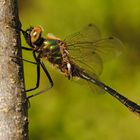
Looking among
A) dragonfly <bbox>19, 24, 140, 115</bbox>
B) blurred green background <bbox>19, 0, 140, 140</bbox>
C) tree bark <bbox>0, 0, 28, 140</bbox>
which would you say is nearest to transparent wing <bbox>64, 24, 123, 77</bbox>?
dragonfly <bbox>19, 24, 140, 115</bbox>

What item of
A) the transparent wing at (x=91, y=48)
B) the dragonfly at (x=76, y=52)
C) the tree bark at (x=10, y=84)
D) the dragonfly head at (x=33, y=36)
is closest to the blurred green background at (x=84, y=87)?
the dragonfly at (x=76, y=52)

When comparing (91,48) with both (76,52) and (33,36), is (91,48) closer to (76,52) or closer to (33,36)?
(76,52)

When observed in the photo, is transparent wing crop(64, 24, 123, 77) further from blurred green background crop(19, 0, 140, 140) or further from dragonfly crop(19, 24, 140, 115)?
blurred green background crop(19, 0, 140, 140)

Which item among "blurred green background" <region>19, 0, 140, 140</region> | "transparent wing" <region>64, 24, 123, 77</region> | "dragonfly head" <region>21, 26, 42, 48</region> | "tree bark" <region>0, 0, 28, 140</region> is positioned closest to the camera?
"tree bark" <region>0, 0, 28, 140</region>

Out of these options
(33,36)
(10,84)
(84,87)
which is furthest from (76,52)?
(10,84)

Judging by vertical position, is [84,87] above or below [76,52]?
below

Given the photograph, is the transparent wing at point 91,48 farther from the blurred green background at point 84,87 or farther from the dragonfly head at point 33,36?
the blurred green background at point 84,87
